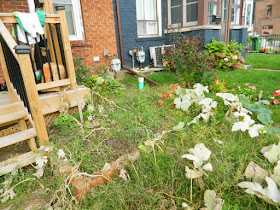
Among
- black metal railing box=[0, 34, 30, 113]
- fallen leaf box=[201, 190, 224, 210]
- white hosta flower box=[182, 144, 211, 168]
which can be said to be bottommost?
fallen leaf box=[201, 190, 224, 210]

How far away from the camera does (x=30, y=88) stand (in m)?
1.85

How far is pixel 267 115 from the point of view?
2.50m

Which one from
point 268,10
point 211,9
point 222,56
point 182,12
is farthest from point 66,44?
point 268,10

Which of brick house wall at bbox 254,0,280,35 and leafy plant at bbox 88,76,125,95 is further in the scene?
brick house wall at bbox 254,0,280,35

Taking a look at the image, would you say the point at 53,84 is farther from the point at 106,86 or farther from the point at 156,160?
the point at 156,160

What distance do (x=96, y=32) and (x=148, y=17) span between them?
2.47m

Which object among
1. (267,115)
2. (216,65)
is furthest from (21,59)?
(216,65)

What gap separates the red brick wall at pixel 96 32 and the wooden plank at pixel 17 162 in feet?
10.4

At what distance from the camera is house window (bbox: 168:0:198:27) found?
664 cm

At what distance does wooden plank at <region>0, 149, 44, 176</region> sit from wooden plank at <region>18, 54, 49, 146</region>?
143mm

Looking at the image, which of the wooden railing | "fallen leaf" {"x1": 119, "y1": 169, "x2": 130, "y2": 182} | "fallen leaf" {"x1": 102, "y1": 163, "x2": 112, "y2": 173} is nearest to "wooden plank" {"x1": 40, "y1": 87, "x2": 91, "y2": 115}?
the wooden railing

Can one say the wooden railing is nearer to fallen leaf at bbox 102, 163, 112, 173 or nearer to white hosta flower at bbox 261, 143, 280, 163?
fallen leaf at bbox 102, 163, 112, 173

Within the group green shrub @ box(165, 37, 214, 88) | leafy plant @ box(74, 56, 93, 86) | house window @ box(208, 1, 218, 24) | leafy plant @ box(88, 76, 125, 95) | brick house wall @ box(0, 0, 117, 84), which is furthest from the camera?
house window @ box(208, 1, 218, 24)

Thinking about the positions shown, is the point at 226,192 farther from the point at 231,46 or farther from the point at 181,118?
the point at 231,46
